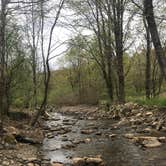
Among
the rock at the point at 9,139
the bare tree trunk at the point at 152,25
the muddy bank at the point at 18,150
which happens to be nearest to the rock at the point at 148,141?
the bare tree trunk at the point at 152,25

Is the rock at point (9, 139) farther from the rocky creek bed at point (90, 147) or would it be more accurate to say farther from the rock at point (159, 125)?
the rock at point (159, 125)

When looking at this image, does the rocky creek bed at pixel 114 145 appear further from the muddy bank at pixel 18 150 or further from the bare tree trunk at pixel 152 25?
the bare tree trunk at pixel 152 25

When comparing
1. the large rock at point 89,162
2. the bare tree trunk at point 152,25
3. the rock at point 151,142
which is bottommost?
the large rock at point 89,162

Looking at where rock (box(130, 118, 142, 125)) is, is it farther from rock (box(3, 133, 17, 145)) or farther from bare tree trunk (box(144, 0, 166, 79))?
rock (box(3, 133, 17, 145))

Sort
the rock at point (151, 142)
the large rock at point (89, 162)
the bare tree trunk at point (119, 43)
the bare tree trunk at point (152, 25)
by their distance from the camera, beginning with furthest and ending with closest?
1. the bare tree trunk at point (119, 43)
2. the bare tree trunk at point (152, 25)
3. the rock at point (151, 142)
4. the large rock at point (89, 162)

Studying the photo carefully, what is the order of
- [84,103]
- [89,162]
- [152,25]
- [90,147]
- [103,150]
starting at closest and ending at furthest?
1. [89,162]
2. [103,150]
3. [90,147]
4. [152,25]
5. [84,103]

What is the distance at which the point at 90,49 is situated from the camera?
95.6ft

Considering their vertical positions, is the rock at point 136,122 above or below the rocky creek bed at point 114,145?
above

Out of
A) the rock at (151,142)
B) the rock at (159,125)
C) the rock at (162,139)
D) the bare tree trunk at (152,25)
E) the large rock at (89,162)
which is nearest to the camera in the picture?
the large rock at (89,162)

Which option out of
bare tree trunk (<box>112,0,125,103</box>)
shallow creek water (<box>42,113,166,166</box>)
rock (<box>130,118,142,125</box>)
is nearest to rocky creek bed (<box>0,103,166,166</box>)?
shallow creek water (<box>42,113,166,166</box>)

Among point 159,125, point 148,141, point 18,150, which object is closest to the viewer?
point 18,150

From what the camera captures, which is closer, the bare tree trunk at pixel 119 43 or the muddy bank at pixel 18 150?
the muddy bank at pixel 18 150

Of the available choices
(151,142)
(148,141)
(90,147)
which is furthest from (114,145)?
(151,142)

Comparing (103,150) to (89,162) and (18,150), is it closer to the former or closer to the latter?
(89,162)
